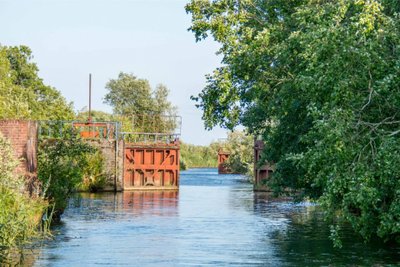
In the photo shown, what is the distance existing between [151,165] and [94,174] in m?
4.51

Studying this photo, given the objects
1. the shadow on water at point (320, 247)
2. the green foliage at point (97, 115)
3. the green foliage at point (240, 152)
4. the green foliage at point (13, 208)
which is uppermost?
the green foliage at point (97, 115)

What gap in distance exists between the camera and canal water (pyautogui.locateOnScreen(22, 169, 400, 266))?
70.5 ft

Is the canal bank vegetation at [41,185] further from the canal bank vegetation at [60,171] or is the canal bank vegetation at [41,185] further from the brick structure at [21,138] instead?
the brick structure at [21,138]

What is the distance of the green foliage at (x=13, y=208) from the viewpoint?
1973 cm

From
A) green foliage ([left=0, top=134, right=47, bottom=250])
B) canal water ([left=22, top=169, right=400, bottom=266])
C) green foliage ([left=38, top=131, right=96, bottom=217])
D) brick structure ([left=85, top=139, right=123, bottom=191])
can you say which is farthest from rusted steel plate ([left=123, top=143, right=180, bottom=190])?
green foliage ([left=0, top=134, right=47, bottom=250])

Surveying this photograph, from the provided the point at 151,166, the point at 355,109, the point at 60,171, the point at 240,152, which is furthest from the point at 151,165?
the point at 355,109

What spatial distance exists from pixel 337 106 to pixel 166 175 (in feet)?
128

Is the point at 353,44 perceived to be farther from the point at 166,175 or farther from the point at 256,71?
the point at 166,175

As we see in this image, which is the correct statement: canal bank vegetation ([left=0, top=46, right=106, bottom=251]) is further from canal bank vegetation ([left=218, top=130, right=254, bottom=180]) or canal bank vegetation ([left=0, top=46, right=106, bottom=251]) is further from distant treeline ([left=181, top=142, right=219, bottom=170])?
distant treeline ([left=181, top=142, right=219, bottom=170])

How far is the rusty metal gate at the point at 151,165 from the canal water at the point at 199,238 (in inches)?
478

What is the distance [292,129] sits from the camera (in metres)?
27.1

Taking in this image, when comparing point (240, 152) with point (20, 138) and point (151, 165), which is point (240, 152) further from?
point (20, 138)

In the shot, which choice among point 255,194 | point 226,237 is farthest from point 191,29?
point 255,194

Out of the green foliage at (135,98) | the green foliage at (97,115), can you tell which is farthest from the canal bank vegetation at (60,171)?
the green foliage at (135,98)
